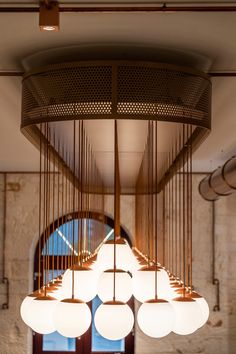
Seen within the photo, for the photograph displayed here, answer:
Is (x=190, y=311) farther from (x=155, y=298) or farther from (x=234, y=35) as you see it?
(x=234, y=35)

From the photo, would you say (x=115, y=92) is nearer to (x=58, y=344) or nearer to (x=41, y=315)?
(x=41, y=315)

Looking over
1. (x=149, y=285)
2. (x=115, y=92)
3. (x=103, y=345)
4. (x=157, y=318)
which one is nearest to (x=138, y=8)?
(x=115, y=92)

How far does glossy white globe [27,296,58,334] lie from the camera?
3.44m

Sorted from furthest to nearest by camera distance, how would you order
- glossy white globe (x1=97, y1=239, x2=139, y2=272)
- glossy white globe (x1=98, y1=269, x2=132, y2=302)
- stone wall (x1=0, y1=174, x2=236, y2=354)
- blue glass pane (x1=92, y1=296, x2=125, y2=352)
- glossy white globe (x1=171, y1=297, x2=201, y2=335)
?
blue glass pane (x1=92, y1=296, x2=125, y2=352)
stone wall (x1=0, y1=174, x2=236, y2=354)
glossy white globe (x1=97, y1=239, x2=139, y2=272)
glossy white globe (x1=98, y1=269, x2=132, y2=302)
glossy white globe (x1=171, y1=297, x2=201, y2=335)

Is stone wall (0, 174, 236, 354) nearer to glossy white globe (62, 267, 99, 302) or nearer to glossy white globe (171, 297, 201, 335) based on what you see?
glossy white globe (62, 267, 99, 302)

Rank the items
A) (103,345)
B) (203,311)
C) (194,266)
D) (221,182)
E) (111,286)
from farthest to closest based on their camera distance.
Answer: (103,345), (194,266), (221,182), (111,286), (203,311)

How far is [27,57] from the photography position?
11.7 ft

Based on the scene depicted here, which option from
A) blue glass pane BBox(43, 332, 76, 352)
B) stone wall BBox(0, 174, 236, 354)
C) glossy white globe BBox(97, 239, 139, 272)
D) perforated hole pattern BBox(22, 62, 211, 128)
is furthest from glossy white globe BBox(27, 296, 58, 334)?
blue glass pane BBox(43, 332, 76, 352)

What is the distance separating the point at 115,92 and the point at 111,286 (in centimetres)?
118

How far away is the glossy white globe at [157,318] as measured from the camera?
3.31 meters

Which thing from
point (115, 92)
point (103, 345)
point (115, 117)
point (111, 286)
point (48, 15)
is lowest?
point (103, 345)

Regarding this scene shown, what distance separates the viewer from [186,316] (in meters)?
3.42

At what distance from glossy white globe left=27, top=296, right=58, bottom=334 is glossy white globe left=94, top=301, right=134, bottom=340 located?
26 centimetres

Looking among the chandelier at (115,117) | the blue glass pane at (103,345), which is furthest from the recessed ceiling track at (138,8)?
the blue glass pane at (103,345)
